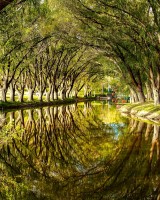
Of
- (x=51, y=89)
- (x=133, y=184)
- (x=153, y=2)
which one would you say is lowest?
(x=133, y=184)

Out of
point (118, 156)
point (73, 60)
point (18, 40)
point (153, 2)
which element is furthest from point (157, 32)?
point (73, 60)

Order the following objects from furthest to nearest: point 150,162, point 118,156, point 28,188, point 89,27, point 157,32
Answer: point 89,27, point 157,32, point 118,156, point 150,162, point 28,188

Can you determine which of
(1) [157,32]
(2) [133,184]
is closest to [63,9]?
(1) [157,32]

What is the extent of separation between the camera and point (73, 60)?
2689 inches

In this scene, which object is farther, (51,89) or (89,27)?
(51,89)

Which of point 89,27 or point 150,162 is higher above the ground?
point 89,27

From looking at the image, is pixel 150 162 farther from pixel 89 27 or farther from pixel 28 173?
pixel 89 27

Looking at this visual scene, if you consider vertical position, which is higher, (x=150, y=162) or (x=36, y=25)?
(x=36, y=25)

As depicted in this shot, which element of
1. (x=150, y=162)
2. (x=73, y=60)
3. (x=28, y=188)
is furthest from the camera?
(x=73, y=60)

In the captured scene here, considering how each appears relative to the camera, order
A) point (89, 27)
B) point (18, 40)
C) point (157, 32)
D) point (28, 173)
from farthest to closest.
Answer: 1. point (18, 40)
2. point (89, 27)
3. point (157, 32)
4. point (28, 173)

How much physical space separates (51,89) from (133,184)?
60.0 m

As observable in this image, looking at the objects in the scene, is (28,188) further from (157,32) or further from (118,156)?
(157,32)

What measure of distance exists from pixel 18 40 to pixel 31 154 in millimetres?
25509

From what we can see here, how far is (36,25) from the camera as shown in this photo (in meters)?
38.5
